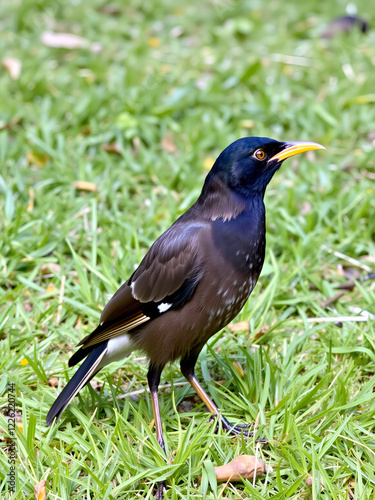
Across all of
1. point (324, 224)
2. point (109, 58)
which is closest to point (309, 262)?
point (324, 224)

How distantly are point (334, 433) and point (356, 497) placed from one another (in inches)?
14.6

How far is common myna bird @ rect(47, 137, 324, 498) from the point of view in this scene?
10.9 feet

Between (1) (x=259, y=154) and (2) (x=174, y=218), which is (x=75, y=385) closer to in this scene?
(1) (x=259, y=154)

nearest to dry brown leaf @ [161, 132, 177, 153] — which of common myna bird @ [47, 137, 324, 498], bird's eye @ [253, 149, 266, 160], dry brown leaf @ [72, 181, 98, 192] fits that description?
dry brown leaf @ [72, 181, 98, 192]

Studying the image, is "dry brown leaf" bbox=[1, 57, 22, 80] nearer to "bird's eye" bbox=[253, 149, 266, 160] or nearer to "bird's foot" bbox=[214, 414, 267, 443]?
"bird's eye" bbox=[253, 149, 266, 160]

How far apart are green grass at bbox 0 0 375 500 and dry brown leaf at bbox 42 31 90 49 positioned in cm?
8

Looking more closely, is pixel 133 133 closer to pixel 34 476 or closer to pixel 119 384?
pixel 119 384

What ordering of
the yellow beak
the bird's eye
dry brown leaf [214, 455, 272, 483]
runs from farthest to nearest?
the yellow beak → the bird's eye → dry brown leaf [214, 455, 272, 483]

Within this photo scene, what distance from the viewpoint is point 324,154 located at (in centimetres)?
627

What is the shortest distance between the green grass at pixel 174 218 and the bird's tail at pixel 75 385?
14cm

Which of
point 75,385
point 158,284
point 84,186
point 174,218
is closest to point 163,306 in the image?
point 158,284

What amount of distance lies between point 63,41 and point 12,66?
0.89m

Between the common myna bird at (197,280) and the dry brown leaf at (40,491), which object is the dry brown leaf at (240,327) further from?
the dry brown leaf at (40,491)

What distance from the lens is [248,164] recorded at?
348 centimetres
